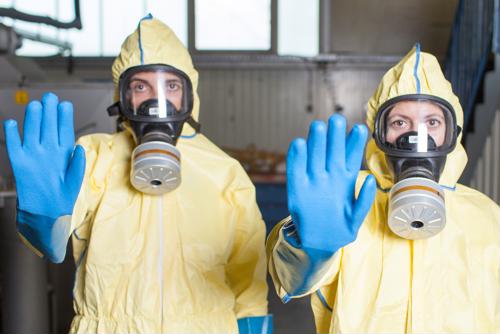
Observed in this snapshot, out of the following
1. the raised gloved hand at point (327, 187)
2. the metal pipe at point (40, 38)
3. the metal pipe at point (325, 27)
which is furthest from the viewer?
the metal pipe at point (325, 27)

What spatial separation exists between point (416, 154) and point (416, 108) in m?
0.12

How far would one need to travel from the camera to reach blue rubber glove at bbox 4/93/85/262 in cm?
112

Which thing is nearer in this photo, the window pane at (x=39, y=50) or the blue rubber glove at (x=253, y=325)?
the blue rubber glove at (x=253, y=325)

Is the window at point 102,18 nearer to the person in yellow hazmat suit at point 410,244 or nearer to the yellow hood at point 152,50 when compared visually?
the yellow hood at point 152,50

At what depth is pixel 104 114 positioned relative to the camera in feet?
9.03

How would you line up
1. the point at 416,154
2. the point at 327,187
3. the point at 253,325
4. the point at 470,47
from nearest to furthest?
the point at 327,187 < the point at 416,154 < the point at 253,325 < the point at 470,47

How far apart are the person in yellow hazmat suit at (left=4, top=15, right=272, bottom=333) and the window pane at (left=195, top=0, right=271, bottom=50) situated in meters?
3.97

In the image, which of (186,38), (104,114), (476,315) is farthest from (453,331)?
(186,38)

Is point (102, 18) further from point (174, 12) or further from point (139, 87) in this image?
point (139, 87)

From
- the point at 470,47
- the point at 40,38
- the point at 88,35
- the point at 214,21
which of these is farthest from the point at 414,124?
the point at 88,35

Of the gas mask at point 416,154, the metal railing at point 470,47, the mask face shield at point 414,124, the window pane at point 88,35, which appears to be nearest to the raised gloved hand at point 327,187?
the gas mask at point 416,154

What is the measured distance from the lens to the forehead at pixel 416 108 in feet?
4.27

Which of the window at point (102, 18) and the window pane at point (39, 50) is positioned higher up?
the window at point (102, 18)

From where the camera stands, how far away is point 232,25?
557 cm
